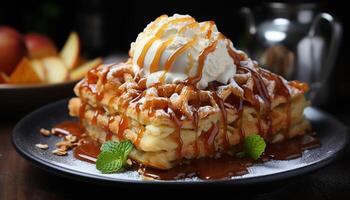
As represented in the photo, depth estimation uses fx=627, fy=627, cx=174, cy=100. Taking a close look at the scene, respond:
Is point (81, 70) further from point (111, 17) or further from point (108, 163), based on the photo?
point (111, 17)

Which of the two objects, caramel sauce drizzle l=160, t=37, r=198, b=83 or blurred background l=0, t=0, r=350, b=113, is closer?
caramel sauce drizzle l=160, t=37, r=198, b=83

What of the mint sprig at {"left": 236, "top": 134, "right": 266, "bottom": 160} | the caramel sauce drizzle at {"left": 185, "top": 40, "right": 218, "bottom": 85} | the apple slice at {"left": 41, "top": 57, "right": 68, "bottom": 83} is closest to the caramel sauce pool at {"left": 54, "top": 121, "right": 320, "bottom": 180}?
the mint sprig at {"left": 236, "top": 134, "right": 266, "bottom": 160}

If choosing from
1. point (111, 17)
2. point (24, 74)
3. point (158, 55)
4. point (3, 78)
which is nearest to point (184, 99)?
point (158, 55)

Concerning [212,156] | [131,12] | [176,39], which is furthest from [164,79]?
[131,12]

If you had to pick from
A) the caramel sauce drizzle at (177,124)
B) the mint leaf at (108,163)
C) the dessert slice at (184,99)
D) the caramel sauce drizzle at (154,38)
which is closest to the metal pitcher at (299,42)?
the dessert slice at (184,99)

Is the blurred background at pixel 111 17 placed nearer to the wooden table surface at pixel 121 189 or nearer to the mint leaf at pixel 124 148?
the wooden table surface at pixel 121 189

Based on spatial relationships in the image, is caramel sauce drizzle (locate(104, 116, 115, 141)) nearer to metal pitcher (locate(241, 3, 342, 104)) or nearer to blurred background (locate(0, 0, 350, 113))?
metal pitcher (locate(241, 3, 342, 104))
